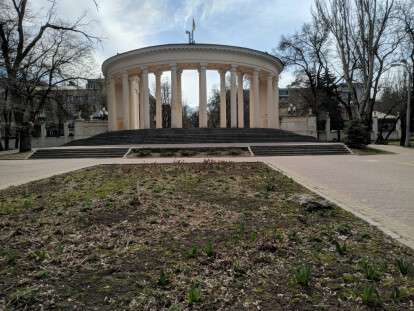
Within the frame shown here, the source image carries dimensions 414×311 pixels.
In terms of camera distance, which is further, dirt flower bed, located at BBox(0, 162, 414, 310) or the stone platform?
the stone platform

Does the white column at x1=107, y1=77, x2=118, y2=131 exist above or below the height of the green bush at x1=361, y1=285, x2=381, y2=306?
above

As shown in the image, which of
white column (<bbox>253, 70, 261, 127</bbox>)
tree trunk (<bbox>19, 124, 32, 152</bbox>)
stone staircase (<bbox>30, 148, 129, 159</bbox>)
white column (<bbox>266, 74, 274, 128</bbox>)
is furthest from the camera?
white column (<bbox>266, 74, 274, 128</bbox>)

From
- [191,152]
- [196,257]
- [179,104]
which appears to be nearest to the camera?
[196,257]

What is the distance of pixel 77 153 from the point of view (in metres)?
23.8

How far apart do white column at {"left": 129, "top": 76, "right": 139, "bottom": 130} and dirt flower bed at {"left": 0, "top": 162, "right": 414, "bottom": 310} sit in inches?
1382

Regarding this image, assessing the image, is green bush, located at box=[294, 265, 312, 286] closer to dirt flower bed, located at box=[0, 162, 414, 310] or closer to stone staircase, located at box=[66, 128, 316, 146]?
dirt flower bed, located at box=[0, 162, 414, 310]

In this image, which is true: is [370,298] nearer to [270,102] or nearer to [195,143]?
[195,143]

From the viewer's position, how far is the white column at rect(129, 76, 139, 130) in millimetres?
41062

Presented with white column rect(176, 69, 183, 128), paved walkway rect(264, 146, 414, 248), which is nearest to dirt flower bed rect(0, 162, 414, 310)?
paved walkway rect(264, 146, 414, 248)

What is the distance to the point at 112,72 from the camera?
38.3 metres

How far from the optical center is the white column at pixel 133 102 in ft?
135

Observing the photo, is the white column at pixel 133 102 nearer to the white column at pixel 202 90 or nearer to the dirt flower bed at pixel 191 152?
the white column at pixel 202 90

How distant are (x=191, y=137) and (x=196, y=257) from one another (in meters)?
27.0

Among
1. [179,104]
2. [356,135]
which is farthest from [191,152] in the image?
[179,104]
